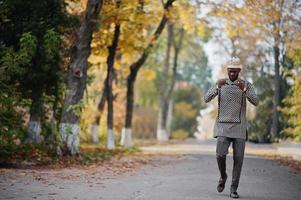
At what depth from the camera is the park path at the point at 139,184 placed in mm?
10383

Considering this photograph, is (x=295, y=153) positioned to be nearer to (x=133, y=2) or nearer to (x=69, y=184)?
(x=133, y=2)

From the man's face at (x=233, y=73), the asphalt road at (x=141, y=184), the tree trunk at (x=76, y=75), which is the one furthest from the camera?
the tree trunk at (x=76, y=75)

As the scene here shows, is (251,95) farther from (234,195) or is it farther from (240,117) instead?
(234,195)

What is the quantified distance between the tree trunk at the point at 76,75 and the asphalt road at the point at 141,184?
3104 millimetres

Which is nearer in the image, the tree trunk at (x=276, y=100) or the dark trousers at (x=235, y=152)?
the dark trousers at (x=235, y=152)

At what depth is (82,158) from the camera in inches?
775

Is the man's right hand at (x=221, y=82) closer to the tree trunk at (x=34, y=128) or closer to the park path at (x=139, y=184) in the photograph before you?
the park path at (x=139, y=184)

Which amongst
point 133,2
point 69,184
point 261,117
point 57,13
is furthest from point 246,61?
point 69,184

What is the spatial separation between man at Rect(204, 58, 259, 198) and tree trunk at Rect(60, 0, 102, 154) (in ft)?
31.8

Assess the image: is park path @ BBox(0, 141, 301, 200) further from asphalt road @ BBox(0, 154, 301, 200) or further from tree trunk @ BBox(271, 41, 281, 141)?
tree trunk @ BBox(271, 41, 281, 141)

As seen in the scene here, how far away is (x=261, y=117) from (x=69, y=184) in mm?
33272

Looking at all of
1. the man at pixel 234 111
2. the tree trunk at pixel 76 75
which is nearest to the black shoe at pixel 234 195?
the man at pixel 234 111

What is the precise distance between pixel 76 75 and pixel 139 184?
7.92m

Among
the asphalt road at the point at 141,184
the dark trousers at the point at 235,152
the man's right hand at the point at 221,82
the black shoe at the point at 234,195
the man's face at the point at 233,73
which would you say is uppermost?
the man's face at the point at 233,73
